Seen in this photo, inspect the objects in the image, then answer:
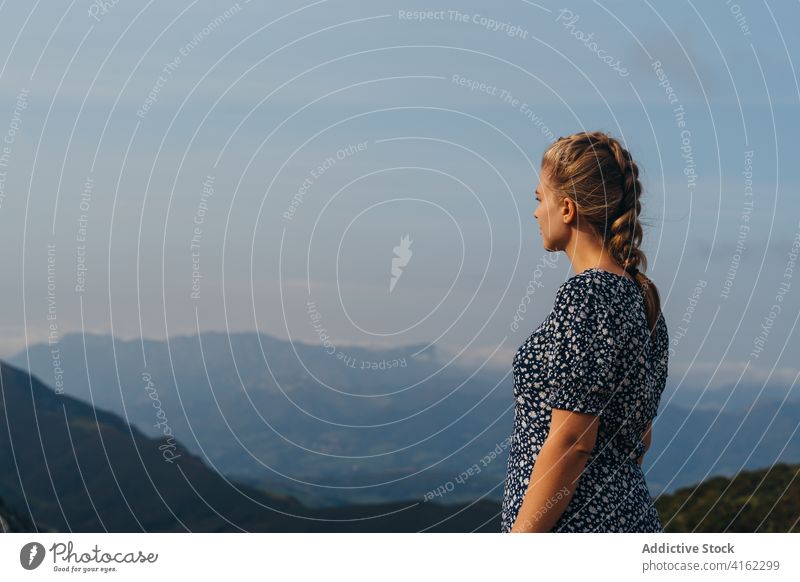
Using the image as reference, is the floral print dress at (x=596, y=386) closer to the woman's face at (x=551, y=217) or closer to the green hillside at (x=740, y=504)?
the woman's face at (x=551, y=217)

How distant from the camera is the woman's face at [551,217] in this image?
4949mm

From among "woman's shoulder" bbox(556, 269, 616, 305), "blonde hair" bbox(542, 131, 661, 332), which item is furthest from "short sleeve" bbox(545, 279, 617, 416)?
"blonde hair" bbox(542, 131, 661, 332)

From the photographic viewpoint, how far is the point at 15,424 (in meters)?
21.5

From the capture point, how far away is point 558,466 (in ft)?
14.7

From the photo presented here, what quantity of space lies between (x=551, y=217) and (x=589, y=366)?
79 centimetres

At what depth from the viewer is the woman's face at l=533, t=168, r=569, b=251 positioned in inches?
195

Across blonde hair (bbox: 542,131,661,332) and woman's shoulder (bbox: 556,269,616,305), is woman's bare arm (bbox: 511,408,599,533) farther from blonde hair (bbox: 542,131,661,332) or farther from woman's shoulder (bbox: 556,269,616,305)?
blonde hair (bbox: 542,131,661,332)

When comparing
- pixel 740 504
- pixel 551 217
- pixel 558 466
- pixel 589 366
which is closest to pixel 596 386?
pixel 589 366

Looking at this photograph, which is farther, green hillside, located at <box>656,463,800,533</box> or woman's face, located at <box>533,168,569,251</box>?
green hillside, located at <box>656,463,800,533</box>

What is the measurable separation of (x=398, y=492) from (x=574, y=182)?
5830 millimetres
